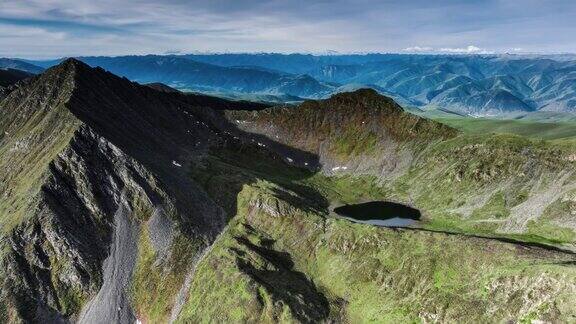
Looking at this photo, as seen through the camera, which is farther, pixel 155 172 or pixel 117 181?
pixel 155 172

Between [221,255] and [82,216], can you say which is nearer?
[221,255]

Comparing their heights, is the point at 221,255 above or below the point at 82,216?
below

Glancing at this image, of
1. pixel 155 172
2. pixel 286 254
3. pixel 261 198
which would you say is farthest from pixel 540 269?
pixel 155 172

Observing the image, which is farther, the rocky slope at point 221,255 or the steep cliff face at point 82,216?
the steep cliff face at point 82,216

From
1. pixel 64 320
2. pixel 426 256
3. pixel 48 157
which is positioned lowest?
pixel 64 320

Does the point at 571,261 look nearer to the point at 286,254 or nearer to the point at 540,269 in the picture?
the point at 540,269

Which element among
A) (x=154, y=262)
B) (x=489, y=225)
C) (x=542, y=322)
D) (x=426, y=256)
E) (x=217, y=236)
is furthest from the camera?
(x=489, y=225)

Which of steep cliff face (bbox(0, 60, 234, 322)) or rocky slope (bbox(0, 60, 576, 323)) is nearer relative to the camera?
rocky slope (bbox(0, 60, 576, 323))

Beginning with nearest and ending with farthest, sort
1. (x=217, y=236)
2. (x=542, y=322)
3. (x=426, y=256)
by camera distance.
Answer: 1. (x=542, y=322)
2. (x=426, y=256)
3. (x=217, y=236)

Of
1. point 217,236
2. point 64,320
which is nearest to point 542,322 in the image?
point 217,236

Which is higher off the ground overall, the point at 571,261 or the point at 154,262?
the point at 571,261
